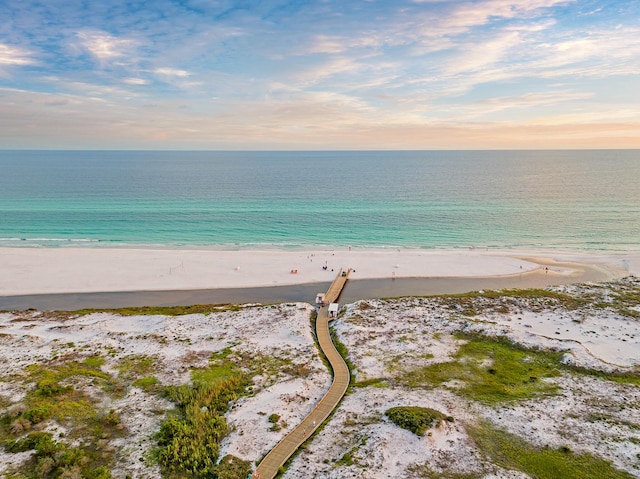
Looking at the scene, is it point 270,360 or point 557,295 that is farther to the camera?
point 557,295

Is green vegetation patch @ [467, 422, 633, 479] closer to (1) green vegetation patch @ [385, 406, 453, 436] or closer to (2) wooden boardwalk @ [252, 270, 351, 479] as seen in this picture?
(1) green vegetation patch @ [385, 406, 453, 436]

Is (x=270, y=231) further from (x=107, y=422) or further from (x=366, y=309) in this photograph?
(x=107, y=422)

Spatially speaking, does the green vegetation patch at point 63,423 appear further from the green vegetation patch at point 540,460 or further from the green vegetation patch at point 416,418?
the green vegetation patch at point 540,460

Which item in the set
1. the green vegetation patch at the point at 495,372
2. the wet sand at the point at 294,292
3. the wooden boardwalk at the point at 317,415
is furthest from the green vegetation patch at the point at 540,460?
the wet sand at the point at 294,292

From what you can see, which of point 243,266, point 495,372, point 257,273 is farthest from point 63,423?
point 243,266

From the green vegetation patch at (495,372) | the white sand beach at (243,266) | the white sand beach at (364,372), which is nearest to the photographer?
the white sand beach at (364,372)

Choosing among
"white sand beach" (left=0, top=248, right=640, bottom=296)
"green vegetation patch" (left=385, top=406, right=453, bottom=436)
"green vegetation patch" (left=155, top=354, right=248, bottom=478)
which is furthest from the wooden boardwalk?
"white sand beach" (left=0, top=248, right=640, bottom=296)

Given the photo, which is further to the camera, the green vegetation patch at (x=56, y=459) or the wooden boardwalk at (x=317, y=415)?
the wooden boardwalk at (x=317, y=415)

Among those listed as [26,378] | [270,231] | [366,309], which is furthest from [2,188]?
[366,309]
